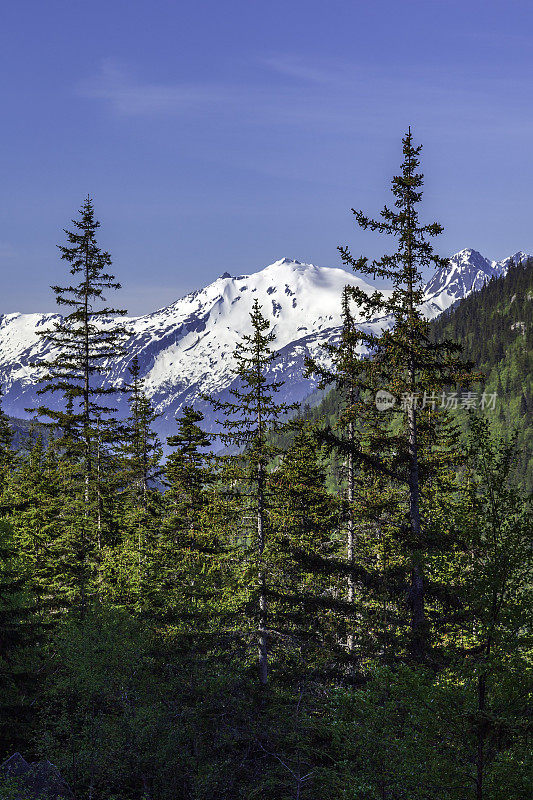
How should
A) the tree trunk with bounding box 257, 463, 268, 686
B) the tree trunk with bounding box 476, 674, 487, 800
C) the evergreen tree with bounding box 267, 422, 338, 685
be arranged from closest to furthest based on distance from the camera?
the tree trunk with bounding box 476, 674, 487, 800
the evergreen tree with bounding box 267, 422, 338, 685
the tree trunk with bounding box 257, 463, 268, 686

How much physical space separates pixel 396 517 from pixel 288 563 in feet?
24.1

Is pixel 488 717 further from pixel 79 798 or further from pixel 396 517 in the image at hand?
pixel 79 798

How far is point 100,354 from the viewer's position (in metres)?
→ 31.3

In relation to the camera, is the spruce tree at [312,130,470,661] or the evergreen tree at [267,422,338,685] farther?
the evergreen tree at [267,422,338,685]

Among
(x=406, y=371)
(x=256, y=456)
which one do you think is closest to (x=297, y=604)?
(x=256, y=456)

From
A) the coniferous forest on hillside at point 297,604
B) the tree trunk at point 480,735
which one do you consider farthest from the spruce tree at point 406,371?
the tree trunk at point 480,735

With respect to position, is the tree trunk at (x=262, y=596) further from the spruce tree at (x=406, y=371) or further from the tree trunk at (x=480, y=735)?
the tree trunk at (x=480, y=735)

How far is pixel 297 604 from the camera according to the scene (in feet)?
85.4

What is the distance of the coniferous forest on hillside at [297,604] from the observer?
40.5 feet

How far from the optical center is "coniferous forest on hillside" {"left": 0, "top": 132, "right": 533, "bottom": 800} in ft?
40.5

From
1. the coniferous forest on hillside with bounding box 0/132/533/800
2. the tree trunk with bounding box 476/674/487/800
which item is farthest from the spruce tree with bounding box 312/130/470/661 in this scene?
the tree trunk with bounding box 476/674/487/800

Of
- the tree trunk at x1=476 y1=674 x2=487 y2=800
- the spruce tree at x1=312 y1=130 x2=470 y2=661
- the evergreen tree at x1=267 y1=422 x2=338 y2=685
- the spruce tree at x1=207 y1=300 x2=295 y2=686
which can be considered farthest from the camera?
the spruce tree at x1=207 y1=300 x2=295 y2=686

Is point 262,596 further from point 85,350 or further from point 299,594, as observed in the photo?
point 85,350

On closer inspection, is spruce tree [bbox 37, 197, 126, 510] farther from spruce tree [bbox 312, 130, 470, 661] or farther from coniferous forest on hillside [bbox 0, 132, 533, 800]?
spruce tree [bbox 312, 130, 470, 661]
